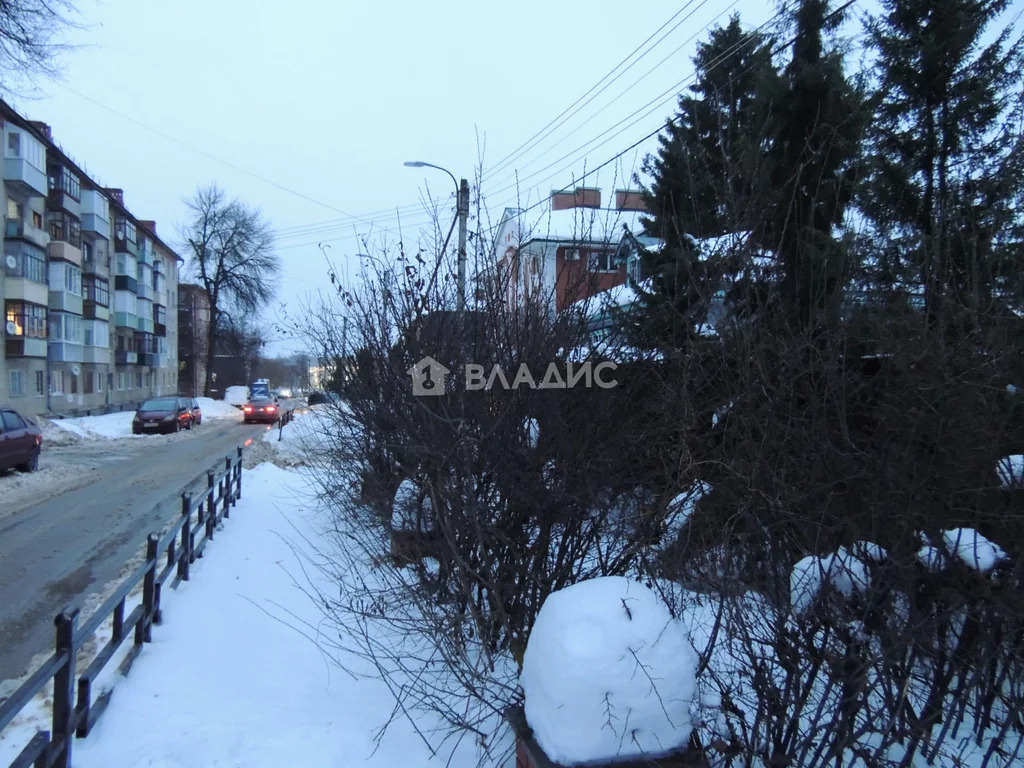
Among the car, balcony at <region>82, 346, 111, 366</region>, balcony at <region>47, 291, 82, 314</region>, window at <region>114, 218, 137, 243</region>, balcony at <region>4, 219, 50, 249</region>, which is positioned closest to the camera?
balcony at <region>4, 219, 50, 249</region>

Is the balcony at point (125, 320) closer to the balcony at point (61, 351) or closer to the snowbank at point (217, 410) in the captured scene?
the snowbank at point (217, 410)

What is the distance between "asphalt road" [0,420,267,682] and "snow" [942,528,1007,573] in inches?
175

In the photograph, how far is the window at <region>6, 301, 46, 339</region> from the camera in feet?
106

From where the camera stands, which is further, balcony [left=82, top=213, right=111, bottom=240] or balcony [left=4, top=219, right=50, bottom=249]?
balcony [left=82, top=213, right=111, bottom=240]

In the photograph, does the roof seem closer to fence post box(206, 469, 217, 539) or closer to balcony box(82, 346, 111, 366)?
balcony box(82, 346, 111, 366)

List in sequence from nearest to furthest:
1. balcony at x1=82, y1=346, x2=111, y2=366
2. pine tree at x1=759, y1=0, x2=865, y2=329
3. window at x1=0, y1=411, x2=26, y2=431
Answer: pine tree at x1=759, y1=0, x2=865, y2=329, window at x1=0, y1=411, x2=26, y2=431, balcony at x1=82, y1=346, x2=111, y2=366

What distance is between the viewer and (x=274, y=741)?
3.99m

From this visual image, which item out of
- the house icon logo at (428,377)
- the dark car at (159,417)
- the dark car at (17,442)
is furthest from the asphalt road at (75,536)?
the dark car at (159,417)

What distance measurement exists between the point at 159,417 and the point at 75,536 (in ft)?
71.4

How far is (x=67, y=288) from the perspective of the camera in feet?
123

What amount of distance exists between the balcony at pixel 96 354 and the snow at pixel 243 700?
127 feet

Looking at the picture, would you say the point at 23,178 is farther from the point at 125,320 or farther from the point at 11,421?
the point at 11,421

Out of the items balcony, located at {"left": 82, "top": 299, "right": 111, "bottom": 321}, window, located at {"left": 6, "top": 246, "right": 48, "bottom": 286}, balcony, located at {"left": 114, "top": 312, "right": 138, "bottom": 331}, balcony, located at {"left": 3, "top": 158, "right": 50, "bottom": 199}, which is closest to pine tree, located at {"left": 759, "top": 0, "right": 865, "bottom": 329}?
balcony, located at {"left": 3, "top": 158, "right": 50, "bottom": 199}

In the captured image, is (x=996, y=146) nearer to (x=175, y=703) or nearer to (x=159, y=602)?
(x=175, y=703)
